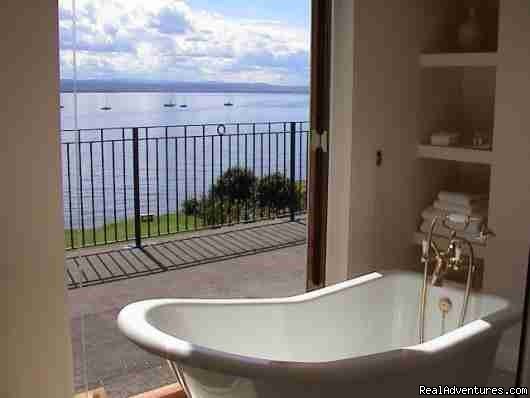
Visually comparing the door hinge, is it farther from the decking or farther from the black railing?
the decking

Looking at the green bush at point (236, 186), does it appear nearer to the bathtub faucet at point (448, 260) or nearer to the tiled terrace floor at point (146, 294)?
the tiled terrace floor at point (146, 294)

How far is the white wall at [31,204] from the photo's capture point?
81.1 inches

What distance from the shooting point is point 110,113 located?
117 inches

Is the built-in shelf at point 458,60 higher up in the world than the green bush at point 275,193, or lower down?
higher up

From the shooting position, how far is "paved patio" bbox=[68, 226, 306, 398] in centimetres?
282

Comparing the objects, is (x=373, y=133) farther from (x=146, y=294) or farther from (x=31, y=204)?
(x=146, y=294)

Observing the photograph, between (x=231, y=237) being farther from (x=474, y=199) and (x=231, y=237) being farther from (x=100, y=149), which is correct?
(x=474, y=199)

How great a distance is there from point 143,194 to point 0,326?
1.74 meters

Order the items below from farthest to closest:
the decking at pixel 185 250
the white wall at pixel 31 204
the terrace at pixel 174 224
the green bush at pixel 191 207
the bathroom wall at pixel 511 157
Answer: the green bush at pixel 191 207 → the decking at pixel 185 250 → the terrace at pixel 174 224 → the bathroom wall at pixel 511 157 → the white wall at pixel 31 204

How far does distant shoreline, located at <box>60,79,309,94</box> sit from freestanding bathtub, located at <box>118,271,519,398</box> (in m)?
0.96

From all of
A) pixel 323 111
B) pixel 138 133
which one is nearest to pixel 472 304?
pixel 323 111

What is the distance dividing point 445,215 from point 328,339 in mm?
644

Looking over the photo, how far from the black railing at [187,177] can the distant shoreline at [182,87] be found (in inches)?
8.2

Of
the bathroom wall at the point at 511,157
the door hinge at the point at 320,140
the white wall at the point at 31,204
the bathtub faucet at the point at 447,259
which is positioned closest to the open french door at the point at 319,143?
the door hinge at the point at 320,140
